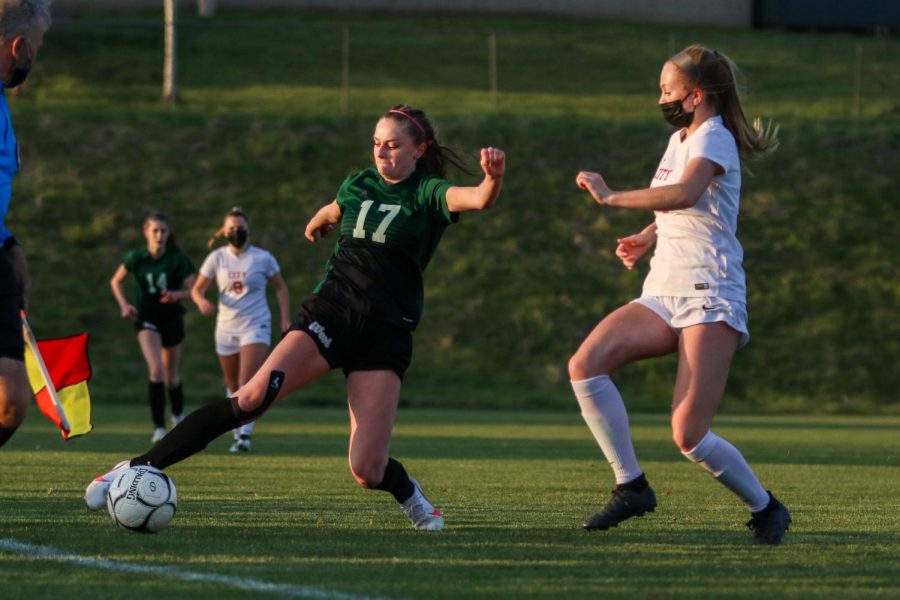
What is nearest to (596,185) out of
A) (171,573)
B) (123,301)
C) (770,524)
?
(770,524)

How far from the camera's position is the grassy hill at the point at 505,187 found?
24.9 meters

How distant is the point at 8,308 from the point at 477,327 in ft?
64.3

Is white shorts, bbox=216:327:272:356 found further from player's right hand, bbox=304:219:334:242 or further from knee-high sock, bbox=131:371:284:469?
knee-high sock, bbox=131:371:284:469

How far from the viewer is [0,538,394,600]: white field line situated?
5.22 metres

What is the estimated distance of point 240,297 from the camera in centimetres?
1425

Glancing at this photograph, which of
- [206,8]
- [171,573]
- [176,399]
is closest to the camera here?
[171,573]

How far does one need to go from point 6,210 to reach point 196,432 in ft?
4.20

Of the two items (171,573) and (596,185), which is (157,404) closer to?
(596,185)

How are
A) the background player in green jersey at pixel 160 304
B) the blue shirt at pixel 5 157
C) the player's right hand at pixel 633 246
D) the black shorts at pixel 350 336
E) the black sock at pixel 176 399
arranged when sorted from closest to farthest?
the blue shirt at pixel 5 157 < the black shorts at pixel 350 336 < the player's right hand at pixel 633 246 < the background player in green jersey at pixel 160 304 < the black sock at pixel 176 399

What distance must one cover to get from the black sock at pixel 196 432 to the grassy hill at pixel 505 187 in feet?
51.9

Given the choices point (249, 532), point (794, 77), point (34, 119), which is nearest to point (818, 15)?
point (794, 77)

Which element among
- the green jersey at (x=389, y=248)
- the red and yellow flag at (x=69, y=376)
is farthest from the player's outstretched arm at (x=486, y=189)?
the red and yellow flag at (x=69, y=376)

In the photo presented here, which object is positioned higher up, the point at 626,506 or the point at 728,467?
the point at 728,467

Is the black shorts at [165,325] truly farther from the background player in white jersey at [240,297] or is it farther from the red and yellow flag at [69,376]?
the red and yellow flag at [69,376]
